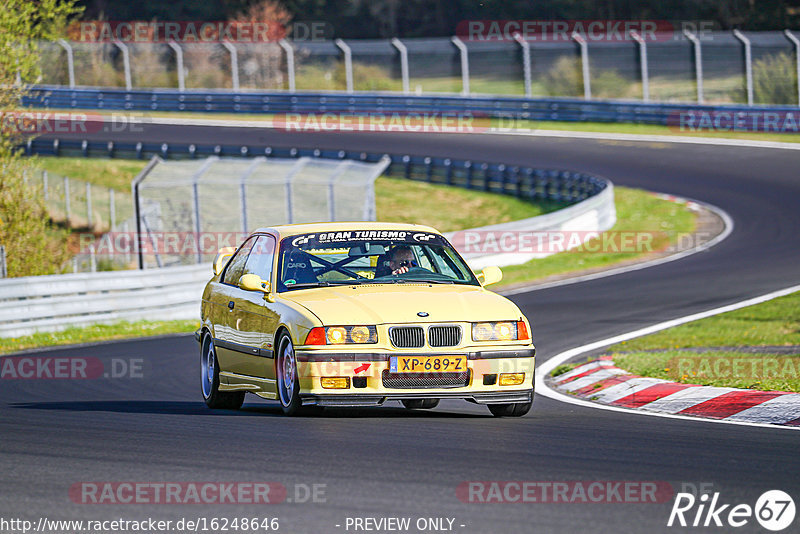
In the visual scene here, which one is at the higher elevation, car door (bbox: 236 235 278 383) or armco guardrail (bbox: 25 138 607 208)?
car door (bbox: 236 235 278 383)

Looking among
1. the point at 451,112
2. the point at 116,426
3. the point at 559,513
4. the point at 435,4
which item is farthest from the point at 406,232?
the point at 435,4

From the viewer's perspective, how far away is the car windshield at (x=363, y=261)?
970 centimetres

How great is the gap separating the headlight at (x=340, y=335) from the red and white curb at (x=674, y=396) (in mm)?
2570

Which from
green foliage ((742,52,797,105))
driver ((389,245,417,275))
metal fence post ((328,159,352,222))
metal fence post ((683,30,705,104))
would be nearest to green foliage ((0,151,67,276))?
metal fence post ((328,159,352,222))

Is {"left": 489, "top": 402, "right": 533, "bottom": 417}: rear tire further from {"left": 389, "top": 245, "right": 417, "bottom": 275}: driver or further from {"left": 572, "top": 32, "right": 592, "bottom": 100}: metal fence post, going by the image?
{"left": 572, "top": 32, "right": 592, "bottom": 100}: metal fence post

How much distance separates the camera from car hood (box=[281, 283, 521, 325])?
8.67 meters

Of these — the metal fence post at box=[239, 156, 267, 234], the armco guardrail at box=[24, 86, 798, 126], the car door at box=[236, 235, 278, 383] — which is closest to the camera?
the car door at box=[236, 235, 278, 383]

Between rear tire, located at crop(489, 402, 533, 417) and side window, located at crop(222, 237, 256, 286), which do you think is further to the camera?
side window, located at crop(222, 237, 256, 286)

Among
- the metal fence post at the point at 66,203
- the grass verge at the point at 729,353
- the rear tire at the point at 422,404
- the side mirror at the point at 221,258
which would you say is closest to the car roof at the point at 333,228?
the side mirror at the point at 221,258

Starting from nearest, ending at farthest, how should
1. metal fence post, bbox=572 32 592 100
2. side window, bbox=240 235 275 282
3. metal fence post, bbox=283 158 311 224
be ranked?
side window, bbox=240 235 275 282 → metal fence post, bbox=283 158 311 224 → metal fence post, bbox=572 32 592 100

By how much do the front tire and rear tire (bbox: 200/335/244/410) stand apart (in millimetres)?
1123

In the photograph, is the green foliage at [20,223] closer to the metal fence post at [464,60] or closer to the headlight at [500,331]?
the headlight at [500,331]

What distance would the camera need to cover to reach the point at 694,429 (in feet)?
27.2

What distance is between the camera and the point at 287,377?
9.04 m
